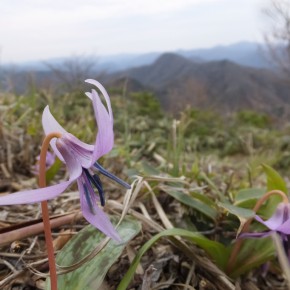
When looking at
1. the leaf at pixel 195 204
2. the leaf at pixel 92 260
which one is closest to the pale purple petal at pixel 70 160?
the leaf at pixel 92 260

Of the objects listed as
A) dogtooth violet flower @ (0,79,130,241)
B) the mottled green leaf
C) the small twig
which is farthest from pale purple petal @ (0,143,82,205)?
the mottled green leaf

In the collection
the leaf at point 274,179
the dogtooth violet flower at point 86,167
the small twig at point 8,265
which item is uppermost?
the dogtooth violet flower at point 86,167

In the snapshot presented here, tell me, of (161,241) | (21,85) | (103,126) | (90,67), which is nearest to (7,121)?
(161,241)

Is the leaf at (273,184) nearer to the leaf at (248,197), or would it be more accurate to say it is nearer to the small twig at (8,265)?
the leaf at (248,197)

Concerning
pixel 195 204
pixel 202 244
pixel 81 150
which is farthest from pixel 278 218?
pixel 81 150

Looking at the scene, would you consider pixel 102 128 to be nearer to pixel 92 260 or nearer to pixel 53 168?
pixel 92 260

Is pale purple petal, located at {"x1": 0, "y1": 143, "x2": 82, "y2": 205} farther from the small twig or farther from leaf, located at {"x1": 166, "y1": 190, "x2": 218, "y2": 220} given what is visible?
leaf, located at {"x1": 166, "y1": 190, "x2": 218, "y2": 220}
